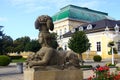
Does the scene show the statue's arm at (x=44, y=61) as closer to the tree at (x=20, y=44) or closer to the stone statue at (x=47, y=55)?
the stone statue at (x=47, y=55)

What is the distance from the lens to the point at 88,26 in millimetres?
61062

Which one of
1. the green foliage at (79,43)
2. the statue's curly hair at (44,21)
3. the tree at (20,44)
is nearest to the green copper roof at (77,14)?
the tree at (20,44)

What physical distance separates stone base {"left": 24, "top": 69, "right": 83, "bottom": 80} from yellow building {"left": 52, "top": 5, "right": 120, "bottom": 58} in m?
40.1

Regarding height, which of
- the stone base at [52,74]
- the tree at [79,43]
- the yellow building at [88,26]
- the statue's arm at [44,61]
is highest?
the yellow building at [88,26]

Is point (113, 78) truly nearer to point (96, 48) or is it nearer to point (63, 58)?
point (63, 58)

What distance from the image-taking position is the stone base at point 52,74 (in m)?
8.07

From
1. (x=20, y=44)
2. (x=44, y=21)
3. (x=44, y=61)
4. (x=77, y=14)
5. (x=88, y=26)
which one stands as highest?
(x=77, y=14)

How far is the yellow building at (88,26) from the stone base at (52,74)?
4006 centimetres

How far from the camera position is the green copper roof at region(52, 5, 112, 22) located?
80.1 metres

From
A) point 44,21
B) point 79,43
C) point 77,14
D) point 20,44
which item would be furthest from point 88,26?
point 44,21

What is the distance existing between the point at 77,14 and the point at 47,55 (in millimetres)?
74566

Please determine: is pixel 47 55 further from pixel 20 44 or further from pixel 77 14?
pixel 20 44

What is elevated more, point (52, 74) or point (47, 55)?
point (47, 55)

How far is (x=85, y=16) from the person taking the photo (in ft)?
278
